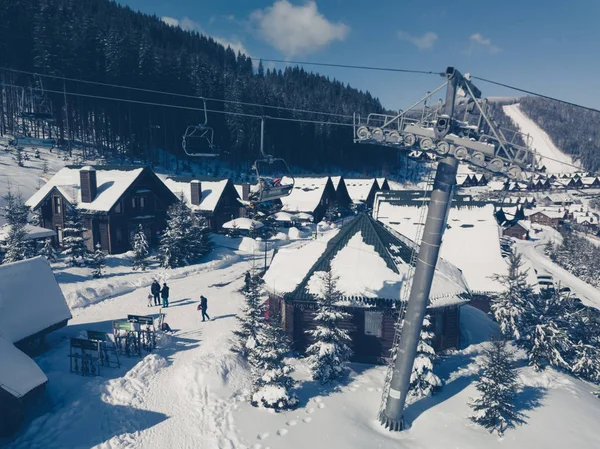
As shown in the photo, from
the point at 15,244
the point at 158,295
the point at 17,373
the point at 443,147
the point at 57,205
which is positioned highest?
the point at 443,147

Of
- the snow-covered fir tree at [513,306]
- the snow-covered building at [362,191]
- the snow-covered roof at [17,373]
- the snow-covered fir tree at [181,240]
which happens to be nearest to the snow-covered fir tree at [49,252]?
the snow-covered fir tree at [181,240]

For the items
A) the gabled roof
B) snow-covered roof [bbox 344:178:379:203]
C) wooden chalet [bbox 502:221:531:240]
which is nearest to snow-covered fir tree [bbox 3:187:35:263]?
the gabled roof

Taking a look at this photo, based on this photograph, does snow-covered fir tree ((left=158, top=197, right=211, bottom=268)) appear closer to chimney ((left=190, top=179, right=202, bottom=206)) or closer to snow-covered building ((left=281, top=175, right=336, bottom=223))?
chimney ((left=190, top=179, right=202, bottom=206))

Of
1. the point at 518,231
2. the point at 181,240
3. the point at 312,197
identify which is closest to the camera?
the point at 181,240

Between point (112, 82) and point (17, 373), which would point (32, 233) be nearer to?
point (17, 373)

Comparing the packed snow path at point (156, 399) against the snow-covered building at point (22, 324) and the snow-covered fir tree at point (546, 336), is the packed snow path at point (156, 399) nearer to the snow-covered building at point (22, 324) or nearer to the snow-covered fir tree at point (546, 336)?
the snow-covered building at point (22, 324)

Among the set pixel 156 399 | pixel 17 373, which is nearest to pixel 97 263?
pixel 156 399

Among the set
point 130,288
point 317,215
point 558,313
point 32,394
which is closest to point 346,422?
point 32,394
